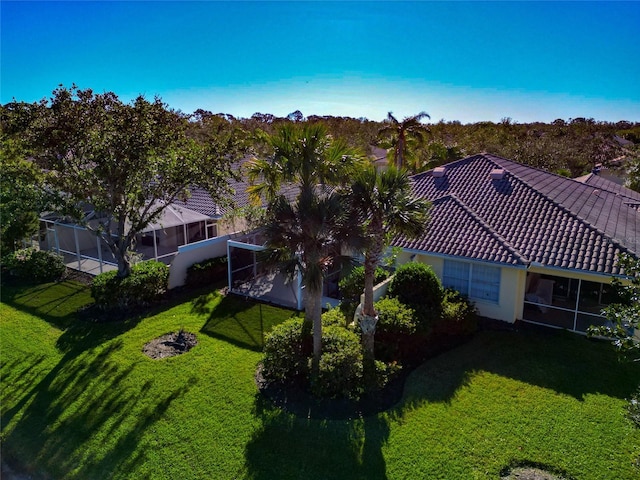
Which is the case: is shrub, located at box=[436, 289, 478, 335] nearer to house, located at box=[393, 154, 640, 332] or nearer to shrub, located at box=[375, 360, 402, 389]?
house, located at box=[393, 154, 640, 332]

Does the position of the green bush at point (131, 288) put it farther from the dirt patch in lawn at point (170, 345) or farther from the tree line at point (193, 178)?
the dirt patch in lawn at point (170, 345)

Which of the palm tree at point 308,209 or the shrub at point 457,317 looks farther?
the shrub at point 457,317

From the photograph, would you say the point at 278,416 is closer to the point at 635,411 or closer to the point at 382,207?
the point at 382,207

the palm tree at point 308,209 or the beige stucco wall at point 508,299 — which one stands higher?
the palm tree at point 308,209

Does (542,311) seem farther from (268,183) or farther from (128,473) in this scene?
(128,473)

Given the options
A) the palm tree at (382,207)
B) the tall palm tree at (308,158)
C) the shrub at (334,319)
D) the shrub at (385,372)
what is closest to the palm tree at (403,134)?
the shrub at (334,319)

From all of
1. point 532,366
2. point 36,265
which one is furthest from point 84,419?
point 36,265

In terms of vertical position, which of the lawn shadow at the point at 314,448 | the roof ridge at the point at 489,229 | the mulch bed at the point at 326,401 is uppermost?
the roof ridge at the point at 489,229

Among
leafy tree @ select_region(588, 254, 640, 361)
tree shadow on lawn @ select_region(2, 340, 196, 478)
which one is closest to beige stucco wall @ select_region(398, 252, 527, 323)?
leafy tree @ select_region(588, 254, 640, 361)
